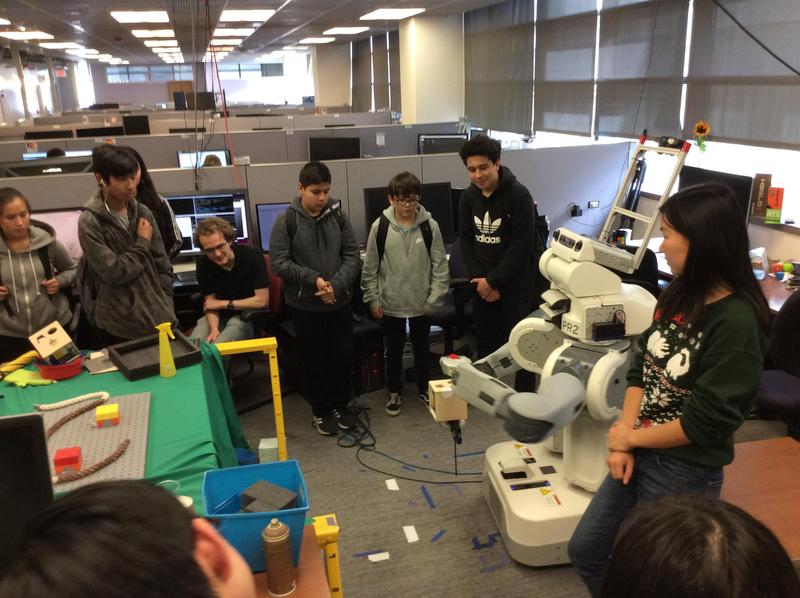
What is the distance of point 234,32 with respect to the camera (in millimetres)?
→ 9969

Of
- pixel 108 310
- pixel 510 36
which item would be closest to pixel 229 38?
pixel 510 36

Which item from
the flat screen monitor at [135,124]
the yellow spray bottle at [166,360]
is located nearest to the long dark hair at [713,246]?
the yellow spray bottle at [166,360]

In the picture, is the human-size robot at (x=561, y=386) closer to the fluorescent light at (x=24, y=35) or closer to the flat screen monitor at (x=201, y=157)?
the flat screen monitor at (x=201, y=157)

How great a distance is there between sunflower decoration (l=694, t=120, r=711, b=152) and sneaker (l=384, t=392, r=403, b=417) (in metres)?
2.69

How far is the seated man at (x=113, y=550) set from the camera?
1.56 feet

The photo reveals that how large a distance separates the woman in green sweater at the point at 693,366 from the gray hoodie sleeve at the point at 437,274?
5.42 feet

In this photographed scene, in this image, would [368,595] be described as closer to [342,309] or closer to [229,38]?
[342,309]

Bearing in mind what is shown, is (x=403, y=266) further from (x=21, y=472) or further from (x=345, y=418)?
(x=21, y=472)

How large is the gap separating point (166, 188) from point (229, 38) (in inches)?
322

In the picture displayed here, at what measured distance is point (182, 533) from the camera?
53 centimetres

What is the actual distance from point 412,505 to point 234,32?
9300 millimetres

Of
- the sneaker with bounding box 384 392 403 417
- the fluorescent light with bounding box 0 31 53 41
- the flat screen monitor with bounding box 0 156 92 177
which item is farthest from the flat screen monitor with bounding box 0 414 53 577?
the fluorescent light with bounding box 0 31 53 41

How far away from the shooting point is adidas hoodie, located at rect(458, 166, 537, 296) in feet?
9.68

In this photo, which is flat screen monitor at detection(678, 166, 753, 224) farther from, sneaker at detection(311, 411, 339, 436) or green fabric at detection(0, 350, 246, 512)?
green fabric at detection(0, 350, 246, 512)
